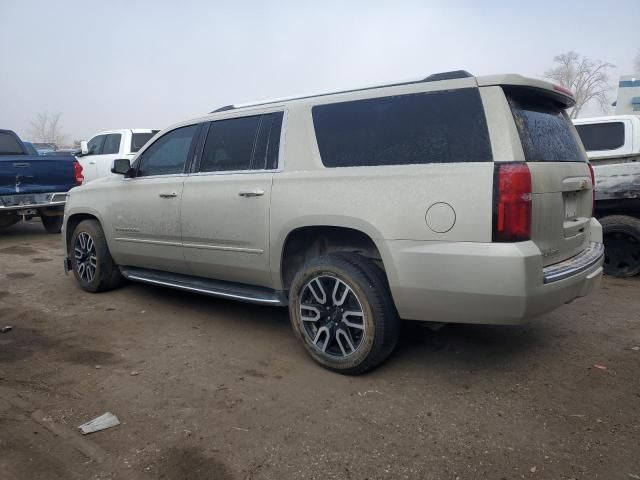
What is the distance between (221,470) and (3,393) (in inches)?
65.5

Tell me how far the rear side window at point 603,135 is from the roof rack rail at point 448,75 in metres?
5.12

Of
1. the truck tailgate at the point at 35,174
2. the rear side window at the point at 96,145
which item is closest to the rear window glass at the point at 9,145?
the truck tailgate at the point at 35,174

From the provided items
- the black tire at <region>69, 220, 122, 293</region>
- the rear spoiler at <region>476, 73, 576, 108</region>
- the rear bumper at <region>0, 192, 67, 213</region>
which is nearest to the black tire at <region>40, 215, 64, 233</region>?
the rear bumper at <region>0, 192, 67, 213</region>

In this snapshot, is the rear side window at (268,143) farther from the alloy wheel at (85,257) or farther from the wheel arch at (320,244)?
the alloy wheel at (85,257)

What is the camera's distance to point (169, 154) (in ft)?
14.8

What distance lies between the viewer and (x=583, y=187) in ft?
10.6

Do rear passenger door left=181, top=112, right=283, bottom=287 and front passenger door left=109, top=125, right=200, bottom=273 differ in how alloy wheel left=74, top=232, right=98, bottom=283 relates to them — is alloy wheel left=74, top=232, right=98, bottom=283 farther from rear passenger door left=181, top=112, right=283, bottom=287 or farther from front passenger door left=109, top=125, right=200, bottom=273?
rear passenger door left=181, top=112, right=283, bottom=287

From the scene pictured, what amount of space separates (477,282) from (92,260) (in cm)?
412

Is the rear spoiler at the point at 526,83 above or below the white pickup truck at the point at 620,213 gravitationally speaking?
above

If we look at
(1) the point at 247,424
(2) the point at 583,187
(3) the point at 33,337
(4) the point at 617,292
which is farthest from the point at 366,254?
(4) the point at 617,292

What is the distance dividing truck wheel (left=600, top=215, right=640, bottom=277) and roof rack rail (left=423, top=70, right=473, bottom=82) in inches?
136

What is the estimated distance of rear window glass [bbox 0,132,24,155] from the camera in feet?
29.5

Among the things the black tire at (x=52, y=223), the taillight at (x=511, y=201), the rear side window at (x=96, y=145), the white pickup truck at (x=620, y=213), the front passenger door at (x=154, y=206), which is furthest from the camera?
the rear side window at (x=96, y=145)

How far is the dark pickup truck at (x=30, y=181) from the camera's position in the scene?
8094 mm
